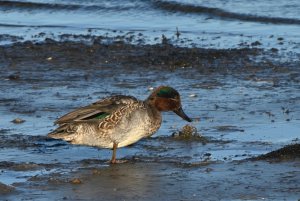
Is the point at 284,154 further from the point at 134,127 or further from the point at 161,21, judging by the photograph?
the point at 161,21

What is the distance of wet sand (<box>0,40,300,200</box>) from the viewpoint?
27.3 feet

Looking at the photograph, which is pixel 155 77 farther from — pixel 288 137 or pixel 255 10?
pixel 255 10

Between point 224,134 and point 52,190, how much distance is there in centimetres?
277

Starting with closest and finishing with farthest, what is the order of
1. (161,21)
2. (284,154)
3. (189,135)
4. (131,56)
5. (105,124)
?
1. (284,154)
2. (105,124)
3. (189,135)
4. (131,56)
5. (161,21)

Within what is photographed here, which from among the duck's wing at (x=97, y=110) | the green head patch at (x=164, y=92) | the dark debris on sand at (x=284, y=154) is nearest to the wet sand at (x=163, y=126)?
the dark debris on sand at (x=284, y=154)

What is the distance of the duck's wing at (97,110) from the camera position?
9398mm

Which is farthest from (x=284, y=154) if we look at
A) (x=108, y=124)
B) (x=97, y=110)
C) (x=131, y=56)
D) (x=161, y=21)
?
(x=161, y=21)

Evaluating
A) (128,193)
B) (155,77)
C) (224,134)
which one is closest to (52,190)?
(128,193)

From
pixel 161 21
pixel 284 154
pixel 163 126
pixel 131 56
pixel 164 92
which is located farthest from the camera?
pixel 161 21

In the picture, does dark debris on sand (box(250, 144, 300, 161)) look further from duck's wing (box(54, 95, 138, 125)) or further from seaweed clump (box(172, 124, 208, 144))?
duck's wing (box(54, 95, 138, 125))

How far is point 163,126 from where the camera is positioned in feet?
35.9

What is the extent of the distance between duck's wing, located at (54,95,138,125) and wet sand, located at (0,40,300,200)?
0.40m

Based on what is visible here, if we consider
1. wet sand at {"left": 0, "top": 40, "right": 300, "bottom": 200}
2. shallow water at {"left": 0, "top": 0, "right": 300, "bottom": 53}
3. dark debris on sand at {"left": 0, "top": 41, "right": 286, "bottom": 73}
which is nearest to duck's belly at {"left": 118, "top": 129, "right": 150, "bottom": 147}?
wet sand at {"left": 0, "top": 40, "right": 300, "bottom": 200}

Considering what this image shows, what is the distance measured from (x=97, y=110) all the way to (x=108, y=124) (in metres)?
0.17
